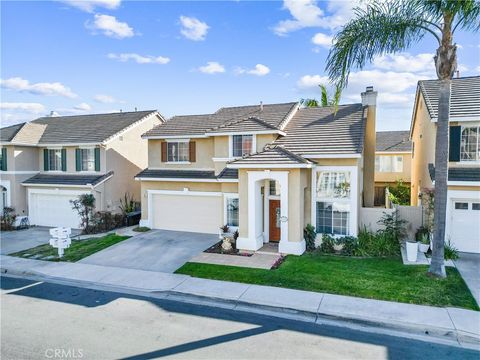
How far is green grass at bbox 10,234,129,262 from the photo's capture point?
14.6 metres

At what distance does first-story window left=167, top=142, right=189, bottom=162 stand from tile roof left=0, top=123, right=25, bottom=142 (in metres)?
10.0

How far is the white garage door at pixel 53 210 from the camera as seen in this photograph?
2067 cm

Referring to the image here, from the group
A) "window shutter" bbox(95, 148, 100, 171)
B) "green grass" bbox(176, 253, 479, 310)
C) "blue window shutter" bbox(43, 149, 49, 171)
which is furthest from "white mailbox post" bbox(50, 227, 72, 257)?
"blue window shutter" bbox(43, 149, 49, 171)

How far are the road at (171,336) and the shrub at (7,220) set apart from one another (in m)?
12.4

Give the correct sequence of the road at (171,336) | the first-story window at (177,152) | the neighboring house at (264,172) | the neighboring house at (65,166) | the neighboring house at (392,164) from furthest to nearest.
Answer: the neighboring house at (392,164)
the neighboring house at (65,166)
the first-story window at (177,152)
the neighboring house at (264,172)
the road at (171,336)

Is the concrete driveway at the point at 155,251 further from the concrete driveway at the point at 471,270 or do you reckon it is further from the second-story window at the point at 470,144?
the second-story window at the point at 470,144

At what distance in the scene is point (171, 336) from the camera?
26.3 ft

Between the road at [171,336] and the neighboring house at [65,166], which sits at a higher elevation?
the neighboring house at [65,166]

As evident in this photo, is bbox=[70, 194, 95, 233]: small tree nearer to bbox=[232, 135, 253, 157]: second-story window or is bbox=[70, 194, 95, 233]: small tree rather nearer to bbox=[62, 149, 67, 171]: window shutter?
bbox=[62, 149, 67, 171]: window shutter

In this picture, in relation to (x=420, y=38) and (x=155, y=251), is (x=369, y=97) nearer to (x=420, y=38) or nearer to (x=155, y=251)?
(x=420, y=38)

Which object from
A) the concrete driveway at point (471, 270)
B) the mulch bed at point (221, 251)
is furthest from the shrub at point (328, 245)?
the concrete driveway at point (471, 270)

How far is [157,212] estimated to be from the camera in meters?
19.6

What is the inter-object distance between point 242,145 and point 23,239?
41.2 ft

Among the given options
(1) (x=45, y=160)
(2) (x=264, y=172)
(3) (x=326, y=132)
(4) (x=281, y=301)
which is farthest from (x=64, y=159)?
(4) (x=281, y=301)
